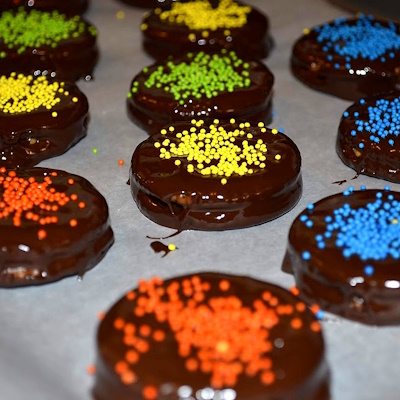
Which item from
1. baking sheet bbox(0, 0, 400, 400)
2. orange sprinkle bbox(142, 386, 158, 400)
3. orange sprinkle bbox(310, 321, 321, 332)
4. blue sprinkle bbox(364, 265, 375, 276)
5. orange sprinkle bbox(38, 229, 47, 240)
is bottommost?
baking sheet bbox(0, 0, 400, 400)

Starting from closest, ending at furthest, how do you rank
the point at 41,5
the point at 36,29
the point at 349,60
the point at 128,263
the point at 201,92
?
the point at 128,263
the point at 201,92
the point at 349,60
the point at 36,29
the point at 41,5

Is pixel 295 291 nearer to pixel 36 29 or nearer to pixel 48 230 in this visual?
pixel 48 230

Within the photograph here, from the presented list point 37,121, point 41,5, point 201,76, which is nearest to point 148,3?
point 41,5

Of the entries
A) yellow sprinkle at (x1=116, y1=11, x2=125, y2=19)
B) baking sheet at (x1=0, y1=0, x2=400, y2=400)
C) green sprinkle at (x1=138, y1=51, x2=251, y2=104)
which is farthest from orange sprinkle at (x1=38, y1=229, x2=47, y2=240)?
yellow sprinkle at (x1=116, y1=11, x2=125, y2=19)

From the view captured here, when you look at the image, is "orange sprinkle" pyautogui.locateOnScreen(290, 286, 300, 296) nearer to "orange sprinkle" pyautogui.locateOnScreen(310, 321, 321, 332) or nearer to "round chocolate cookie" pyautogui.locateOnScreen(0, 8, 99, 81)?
"orange sprinkle" pyautogui.locateOnScreen(310, 321, 321, 332)

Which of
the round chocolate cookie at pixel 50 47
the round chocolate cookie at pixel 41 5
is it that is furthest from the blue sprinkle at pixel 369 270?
the round chocolate cookie at pixel 41 5

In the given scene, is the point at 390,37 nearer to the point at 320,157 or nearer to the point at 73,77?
the point at 320,157
